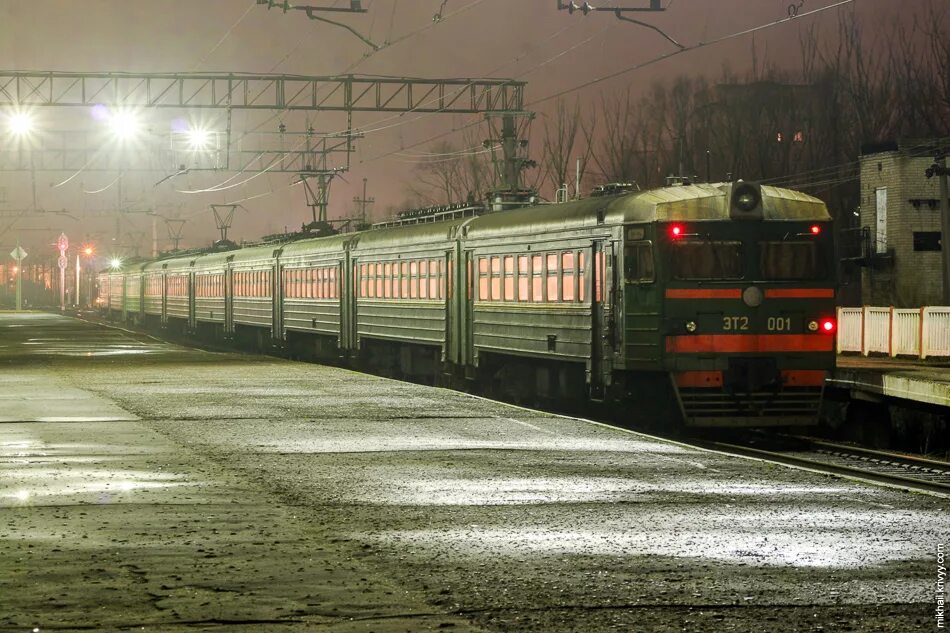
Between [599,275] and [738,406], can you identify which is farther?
[599,275]

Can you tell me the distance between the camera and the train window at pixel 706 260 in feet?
62.6

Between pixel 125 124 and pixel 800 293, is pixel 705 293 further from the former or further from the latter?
pixel 125 124

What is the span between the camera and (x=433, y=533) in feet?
31.9

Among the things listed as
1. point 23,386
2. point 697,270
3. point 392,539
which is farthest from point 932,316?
point 392,539

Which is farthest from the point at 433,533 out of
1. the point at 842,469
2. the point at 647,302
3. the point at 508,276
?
the point at 508,276

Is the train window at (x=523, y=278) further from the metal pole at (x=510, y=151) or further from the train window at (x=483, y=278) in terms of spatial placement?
the metal pole at (x=510, y=151)

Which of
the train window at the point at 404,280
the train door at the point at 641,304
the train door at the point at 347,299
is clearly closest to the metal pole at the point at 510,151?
the train door at the point at 347,299

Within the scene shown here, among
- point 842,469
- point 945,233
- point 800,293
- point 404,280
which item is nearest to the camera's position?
point 842,469

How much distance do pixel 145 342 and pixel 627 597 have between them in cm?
3750

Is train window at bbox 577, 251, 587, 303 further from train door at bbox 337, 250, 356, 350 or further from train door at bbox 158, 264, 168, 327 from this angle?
train door at bbox 158, 264, 168, 327

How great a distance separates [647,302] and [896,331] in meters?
12.4

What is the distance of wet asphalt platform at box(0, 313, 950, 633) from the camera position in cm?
740

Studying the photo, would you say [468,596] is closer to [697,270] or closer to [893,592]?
[893,592]

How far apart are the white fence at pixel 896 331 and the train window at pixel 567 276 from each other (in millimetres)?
9603
